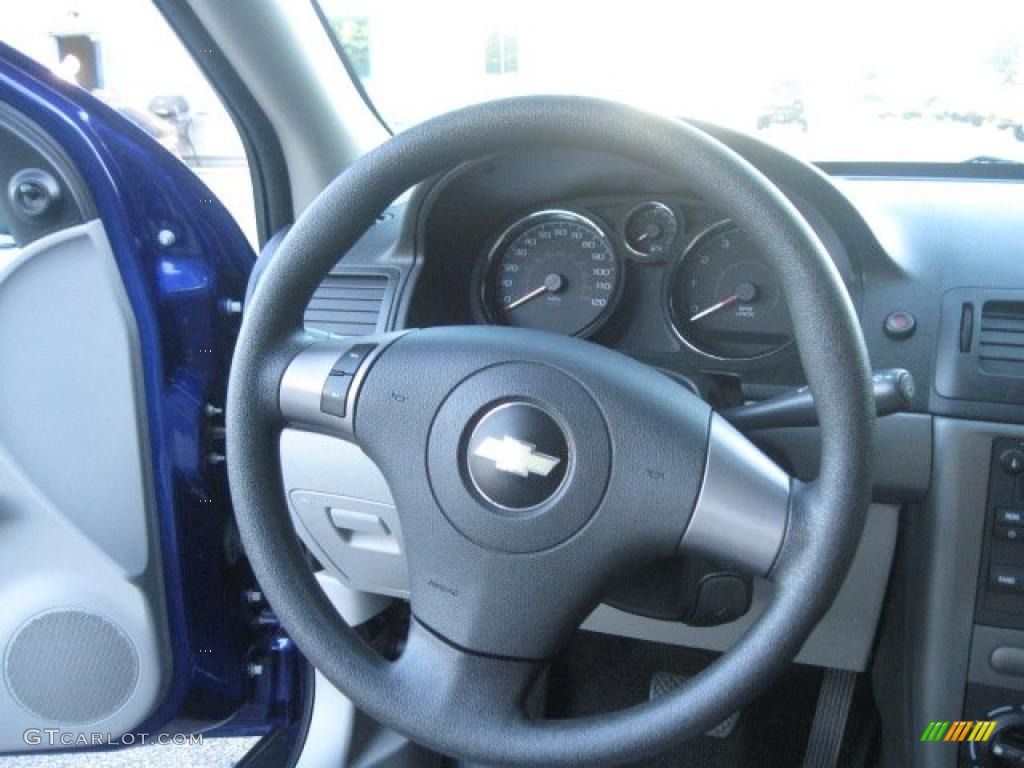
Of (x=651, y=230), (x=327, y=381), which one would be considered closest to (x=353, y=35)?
(x=651, y=230)

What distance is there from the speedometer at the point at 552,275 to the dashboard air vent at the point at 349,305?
207 mm

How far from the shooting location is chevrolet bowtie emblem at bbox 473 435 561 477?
0.92 metres

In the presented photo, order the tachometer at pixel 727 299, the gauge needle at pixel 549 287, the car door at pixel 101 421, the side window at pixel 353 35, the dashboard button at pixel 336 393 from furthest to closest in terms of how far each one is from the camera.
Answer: the side window at pixel 353 35
the gauge needle at pixel 549 287
the tachometer at pixel 727 299
the car door at pixel 101 421
the dashboard button at pixel 336 393

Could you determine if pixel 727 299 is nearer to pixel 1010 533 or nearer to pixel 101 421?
pixel 1010 533

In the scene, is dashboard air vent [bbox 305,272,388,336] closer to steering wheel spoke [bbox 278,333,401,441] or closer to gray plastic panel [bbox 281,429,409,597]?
gray plastic panel [bbox 281,429,409,597]

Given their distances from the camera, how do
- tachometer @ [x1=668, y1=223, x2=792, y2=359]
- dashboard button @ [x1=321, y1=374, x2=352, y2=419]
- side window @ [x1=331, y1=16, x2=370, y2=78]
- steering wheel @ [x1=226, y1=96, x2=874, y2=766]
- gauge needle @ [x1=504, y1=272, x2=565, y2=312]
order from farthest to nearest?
side window @ [x1=331, y1=16, x2=370, y2=78]
gauge needle @ [x1=504, y1=272, x2=565, y2=312]
tachometer @ [x1=668, y1=223, x2=792, y2=359]
dashboard button @ [x1=321, y1=374, x2=352, y2=419]
steering wheel @ [x1=226, y1=96, x2=874, y2=766]

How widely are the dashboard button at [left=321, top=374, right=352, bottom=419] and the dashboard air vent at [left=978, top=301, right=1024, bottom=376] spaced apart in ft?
2.75

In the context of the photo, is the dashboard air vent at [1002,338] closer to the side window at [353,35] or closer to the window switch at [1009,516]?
the window switch at [1009,516]

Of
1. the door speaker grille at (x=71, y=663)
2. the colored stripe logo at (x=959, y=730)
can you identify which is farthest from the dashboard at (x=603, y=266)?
the door speaker grille at (x=71, y=663)

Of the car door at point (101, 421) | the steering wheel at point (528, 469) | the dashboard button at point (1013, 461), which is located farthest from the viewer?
the car door at point (101, 421)

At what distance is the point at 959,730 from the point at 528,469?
90cm

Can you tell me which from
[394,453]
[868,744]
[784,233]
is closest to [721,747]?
[868,744]

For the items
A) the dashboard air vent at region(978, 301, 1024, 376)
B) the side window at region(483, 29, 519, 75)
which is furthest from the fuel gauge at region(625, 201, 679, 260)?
the dashboard air vent at region(978, 301, 1024, 376)

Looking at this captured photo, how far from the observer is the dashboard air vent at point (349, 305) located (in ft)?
5.15
